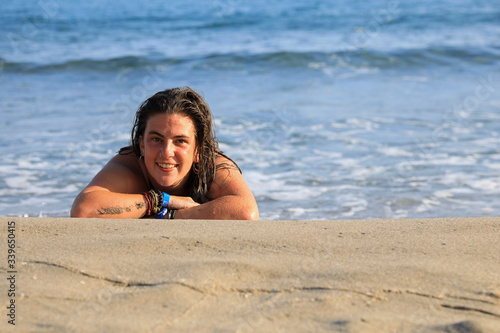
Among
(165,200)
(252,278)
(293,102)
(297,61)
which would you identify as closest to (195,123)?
(165,200)

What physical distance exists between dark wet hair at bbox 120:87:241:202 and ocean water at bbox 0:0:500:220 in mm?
1213

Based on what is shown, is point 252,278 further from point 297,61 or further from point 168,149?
point 297,61

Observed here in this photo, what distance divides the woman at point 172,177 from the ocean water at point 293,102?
1218 mm

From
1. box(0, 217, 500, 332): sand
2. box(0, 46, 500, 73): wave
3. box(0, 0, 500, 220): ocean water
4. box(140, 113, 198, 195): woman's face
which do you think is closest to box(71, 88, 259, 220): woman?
box(140, 113, 198, 195): woman's face

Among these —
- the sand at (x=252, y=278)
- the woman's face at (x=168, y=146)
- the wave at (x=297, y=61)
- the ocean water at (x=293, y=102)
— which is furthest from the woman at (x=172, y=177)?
the wave at (x=297, y=61)

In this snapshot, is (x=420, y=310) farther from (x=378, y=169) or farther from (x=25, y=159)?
(x=25, y=159)

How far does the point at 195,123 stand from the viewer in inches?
130

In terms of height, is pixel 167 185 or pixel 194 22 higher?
pixel 194 22

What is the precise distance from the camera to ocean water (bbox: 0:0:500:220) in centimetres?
500

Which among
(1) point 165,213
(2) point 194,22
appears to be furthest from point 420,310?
(2) point 194,22

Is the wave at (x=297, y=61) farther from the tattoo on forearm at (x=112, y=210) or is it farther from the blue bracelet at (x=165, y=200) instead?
the tattoo on forearm at (x=112, y=210)

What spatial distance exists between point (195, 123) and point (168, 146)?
0.24 m

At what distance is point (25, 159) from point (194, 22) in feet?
45.0

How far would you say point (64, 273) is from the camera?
1.99 meters
